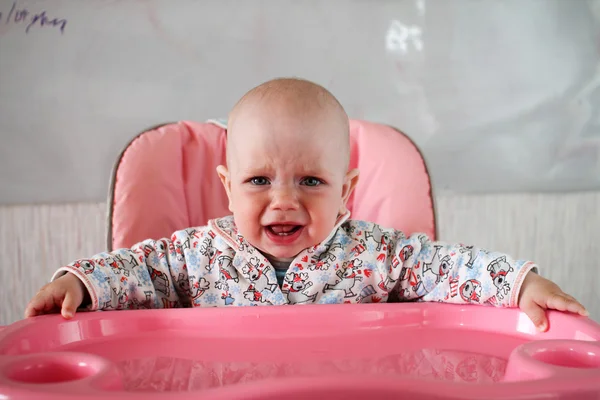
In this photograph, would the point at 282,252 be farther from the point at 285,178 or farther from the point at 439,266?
the point at 439,266

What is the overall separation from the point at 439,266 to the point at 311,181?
22cm

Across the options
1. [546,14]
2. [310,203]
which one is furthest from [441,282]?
[546,14]

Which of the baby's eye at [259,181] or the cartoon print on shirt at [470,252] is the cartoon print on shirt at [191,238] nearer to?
the baby's eye at [259,181]

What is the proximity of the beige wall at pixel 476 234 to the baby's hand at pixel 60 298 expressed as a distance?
2.81 feet

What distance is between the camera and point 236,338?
0.76 metres

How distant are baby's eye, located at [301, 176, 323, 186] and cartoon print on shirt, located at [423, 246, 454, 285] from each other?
202 millimetres

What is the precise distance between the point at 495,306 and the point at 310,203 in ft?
0.89

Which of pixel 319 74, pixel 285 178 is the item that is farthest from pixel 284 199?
pixel 319 74

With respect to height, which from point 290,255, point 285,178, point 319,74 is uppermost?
point 319,74

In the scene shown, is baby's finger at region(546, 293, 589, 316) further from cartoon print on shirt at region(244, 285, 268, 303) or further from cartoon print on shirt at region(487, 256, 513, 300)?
cartoon print on shirt at region(244, 285, 268, 303)

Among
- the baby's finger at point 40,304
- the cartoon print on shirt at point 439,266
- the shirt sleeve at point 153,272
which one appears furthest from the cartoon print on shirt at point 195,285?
the cartoon print on shirt at point 439,266

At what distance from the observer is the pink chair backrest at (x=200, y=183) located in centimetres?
109

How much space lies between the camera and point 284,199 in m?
0.85

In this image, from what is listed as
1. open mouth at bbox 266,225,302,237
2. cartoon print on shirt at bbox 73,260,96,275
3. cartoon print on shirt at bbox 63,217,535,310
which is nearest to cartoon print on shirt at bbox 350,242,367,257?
cartoon print on shirt at bbox 63,217,535,310
